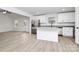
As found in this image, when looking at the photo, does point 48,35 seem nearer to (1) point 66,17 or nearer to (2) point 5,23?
(1) point 66,17

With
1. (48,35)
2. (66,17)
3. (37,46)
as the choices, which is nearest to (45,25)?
(66,17)

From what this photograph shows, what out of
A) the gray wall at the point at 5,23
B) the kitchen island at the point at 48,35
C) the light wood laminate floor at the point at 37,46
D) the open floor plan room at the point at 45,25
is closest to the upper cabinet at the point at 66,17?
the open floor plan room at the point at 45,25

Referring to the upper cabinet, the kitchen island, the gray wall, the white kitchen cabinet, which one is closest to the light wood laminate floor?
the kitchen island

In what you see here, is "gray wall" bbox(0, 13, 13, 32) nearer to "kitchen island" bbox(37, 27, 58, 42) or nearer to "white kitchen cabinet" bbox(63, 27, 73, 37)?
"kitchen island" bbox(37, 27, 58, 42)

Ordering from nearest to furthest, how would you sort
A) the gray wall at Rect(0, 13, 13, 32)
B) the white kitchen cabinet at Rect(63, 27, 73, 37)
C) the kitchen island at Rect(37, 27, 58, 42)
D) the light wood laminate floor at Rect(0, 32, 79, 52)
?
the light wood laminate floor at Rect(0, 32, 79, 52), the kitchen island at Rect(37, 27, 58, 42), the white kitchen cabinet at Rect(63, 27, 73, 37), the gray wall at Rect(0, 13, 13, 32)

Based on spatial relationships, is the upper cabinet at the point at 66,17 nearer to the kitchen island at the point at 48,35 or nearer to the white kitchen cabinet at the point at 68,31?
the white kitchen cabinet at the point at 68,31

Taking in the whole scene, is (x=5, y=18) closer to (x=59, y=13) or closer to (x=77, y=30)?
(x=59, y=13)

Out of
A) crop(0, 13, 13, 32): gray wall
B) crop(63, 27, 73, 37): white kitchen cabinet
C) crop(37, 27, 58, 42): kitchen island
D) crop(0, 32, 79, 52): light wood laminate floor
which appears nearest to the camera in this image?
crop(0, 32, 79, 52): light wood laminate floor

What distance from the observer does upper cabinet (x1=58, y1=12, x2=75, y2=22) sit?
8.31 m

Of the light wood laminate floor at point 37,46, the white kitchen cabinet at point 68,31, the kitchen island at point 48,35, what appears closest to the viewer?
the light wood laminate floor at point 37,46

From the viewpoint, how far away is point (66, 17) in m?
8.62

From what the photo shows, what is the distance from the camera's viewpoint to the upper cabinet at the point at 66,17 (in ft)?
27.2

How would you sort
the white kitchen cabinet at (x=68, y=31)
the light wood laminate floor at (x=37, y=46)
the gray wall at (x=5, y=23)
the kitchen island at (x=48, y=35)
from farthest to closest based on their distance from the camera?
the gray wall at (x=5, y=23)
the white kitchen cabinet at (x=68, y=31)
the kitchen island at (x=48, y=35)
the light wood laminate floor at (x=37, y=46)
